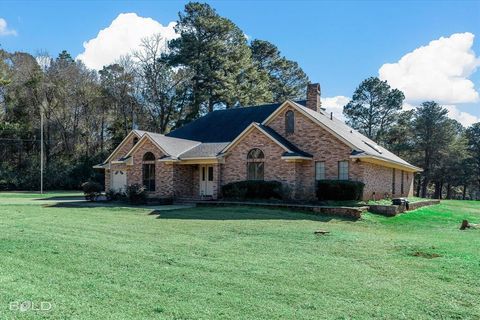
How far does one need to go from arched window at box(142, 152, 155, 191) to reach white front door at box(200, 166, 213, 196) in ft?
9.60

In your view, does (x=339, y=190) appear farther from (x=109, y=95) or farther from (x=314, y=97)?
(x=109, y=95)

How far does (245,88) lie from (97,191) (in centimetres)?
2676

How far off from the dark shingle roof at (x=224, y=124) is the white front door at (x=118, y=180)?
478 centimetres

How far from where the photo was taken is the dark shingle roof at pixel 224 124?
2742 cm

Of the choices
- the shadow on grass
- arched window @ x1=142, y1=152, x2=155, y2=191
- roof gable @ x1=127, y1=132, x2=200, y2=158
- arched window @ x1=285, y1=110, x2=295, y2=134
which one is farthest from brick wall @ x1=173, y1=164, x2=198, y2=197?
arched window @ x1=285, y1=110, x2=295, y2=134

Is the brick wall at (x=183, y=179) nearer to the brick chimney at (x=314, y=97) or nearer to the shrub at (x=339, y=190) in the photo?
the shrub at (x=339, y=190)

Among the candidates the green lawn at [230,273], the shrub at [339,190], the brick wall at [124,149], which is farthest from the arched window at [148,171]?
the green lawn at [230,273]

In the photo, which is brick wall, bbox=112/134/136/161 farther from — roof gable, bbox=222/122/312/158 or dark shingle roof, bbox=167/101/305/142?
roof gable, bbox=222/122/312/158

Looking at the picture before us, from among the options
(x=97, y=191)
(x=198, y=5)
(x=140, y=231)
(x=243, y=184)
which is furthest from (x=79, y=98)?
(x=140, y=231)

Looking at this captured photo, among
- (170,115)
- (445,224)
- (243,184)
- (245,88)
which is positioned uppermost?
(245,88)

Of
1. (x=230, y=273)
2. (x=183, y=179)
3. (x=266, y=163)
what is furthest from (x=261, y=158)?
(x=230, y=273)

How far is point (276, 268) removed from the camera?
23.8 feet

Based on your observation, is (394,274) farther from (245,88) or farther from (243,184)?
(245,88)

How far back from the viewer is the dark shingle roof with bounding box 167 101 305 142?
90.0 feet
